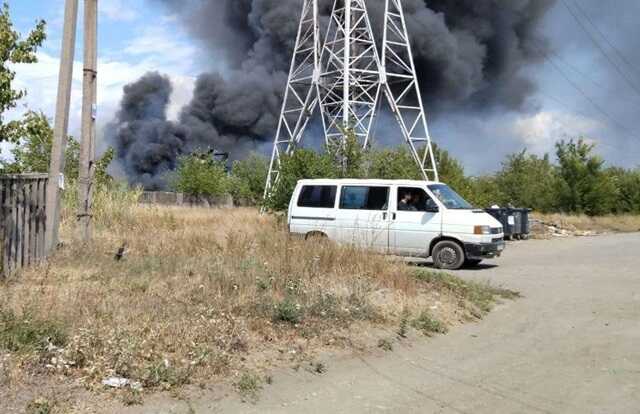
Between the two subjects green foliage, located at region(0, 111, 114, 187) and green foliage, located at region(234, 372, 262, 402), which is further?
green foliage, located at region(0, 111, 114, 187)

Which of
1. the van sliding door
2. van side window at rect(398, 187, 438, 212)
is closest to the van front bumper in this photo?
van side window at rect(398, 187, 438, 212)

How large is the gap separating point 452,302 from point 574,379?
3.06 meters

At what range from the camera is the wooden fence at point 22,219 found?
27.8 feet

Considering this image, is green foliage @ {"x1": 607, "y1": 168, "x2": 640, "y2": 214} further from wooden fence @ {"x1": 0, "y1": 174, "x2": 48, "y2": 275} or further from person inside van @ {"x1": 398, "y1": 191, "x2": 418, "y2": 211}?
wooden fence @ {"x1": 0, "y1": 174, "x2": 48, "y2": 275}

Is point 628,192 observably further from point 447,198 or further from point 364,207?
point 364,207

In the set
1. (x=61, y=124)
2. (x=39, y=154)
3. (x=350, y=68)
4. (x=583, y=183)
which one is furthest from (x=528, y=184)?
(x=61, y=124)

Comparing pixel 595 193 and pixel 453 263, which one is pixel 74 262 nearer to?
pixel 453 263

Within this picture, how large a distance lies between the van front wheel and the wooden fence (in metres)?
8.60

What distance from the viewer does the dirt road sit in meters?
5.36

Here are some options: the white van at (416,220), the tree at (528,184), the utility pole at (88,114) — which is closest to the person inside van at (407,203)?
the white van at (416,220)

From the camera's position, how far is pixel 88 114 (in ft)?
37.4

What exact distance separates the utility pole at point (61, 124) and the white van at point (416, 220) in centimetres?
646

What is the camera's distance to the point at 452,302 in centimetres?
929

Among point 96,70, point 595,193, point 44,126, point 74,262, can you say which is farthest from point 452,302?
point 595,193
